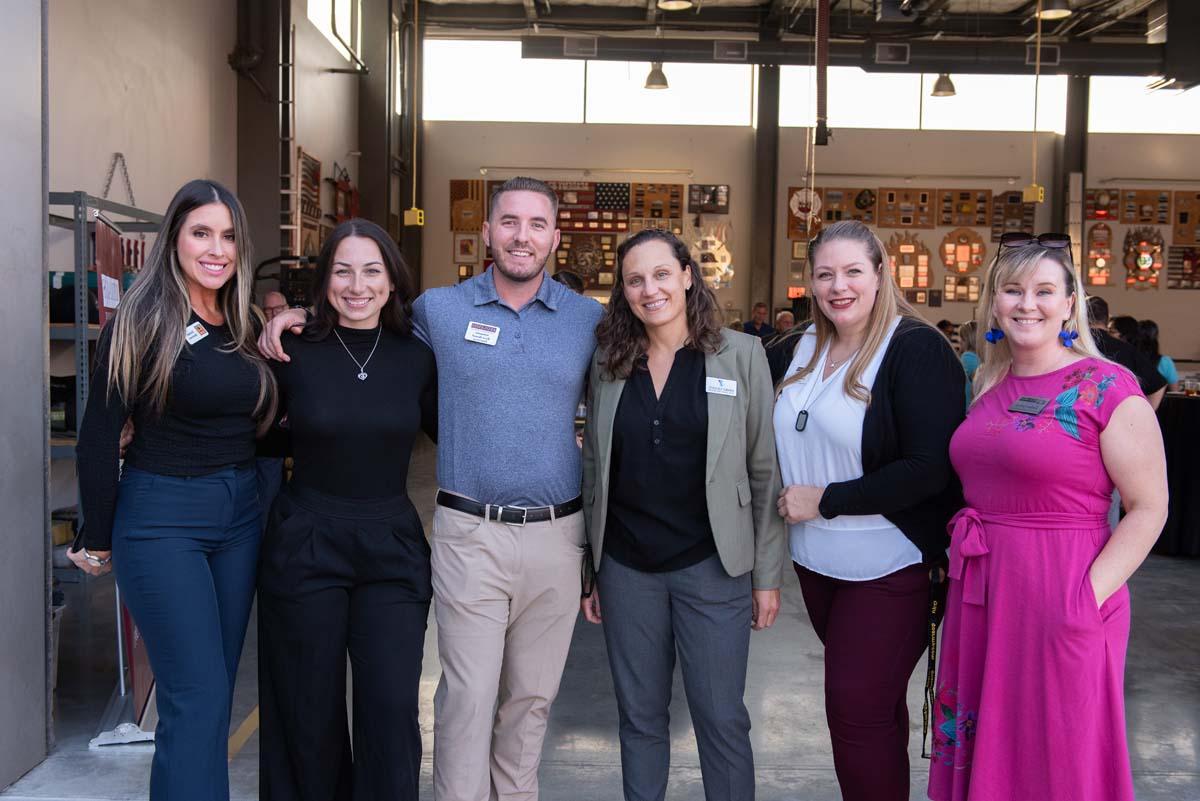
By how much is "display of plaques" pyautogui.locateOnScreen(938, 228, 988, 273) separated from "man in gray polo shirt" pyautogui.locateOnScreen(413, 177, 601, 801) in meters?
14.2

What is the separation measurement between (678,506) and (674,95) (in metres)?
14.0

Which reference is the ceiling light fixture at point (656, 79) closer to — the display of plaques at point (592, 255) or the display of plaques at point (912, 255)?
the display of plaques at point (592, 255)

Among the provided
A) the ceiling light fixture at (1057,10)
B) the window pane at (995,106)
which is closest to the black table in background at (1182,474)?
the ceiling light fixture at (1057,10)

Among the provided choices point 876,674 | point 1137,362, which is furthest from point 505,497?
point 1137,362

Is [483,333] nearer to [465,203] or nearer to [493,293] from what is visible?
[493,293]

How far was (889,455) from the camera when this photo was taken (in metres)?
2.49

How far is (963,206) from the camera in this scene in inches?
622

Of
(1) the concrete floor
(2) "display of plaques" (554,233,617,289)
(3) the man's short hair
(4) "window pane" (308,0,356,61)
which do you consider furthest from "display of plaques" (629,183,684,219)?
(3) the man's short hair

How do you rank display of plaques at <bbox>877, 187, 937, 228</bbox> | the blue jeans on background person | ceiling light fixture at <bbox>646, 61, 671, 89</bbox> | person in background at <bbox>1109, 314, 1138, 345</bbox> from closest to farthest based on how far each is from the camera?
the blue jeans on background person
person in background at <bbox>1109, 314, 1138, 345</bbox>
ceiling light fixture at <bbox>646, 61, 671, 89</bbox>
display of plaques at <bbox>877, 187, 937, 228</bbox>

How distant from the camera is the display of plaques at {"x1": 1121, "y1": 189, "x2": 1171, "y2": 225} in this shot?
15.7 metres

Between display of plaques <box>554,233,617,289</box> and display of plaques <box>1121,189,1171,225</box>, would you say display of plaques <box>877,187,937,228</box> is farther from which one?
display of plaques <box>554,233,617,289</box>

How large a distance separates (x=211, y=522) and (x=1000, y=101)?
15759 mm

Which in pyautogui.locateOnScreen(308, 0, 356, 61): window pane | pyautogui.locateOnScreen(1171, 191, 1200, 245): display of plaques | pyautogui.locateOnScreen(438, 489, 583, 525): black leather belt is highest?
pyautogui.locateOnScreen(308, 0, 356, 61): window pane

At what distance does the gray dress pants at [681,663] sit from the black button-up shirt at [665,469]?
0.07 m
